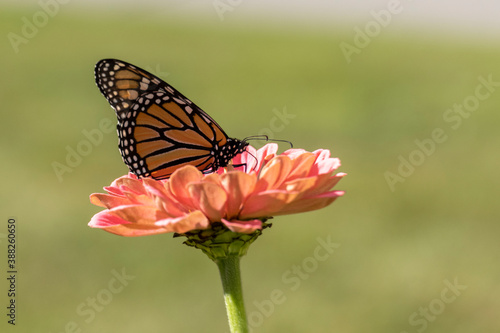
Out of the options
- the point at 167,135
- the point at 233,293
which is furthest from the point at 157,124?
the point at 233,293

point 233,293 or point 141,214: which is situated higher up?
point 141,214

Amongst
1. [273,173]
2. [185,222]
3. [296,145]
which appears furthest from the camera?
[296,145]

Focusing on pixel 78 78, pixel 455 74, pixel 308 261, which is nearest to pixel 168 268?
pixel 308 261

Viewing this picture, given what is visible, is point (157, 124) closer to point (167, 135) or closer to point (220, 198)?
point (167, 135)

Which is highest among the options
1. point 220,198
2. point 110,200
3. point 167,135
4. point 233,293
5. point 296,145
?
point 296,145

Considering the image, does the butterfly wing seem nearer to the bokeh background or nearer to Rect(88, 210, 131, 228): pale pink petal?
Rect(88, 210, 131, 228): pale pink petal

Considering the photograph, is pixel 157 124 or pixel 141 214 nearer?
pixel 141 214
